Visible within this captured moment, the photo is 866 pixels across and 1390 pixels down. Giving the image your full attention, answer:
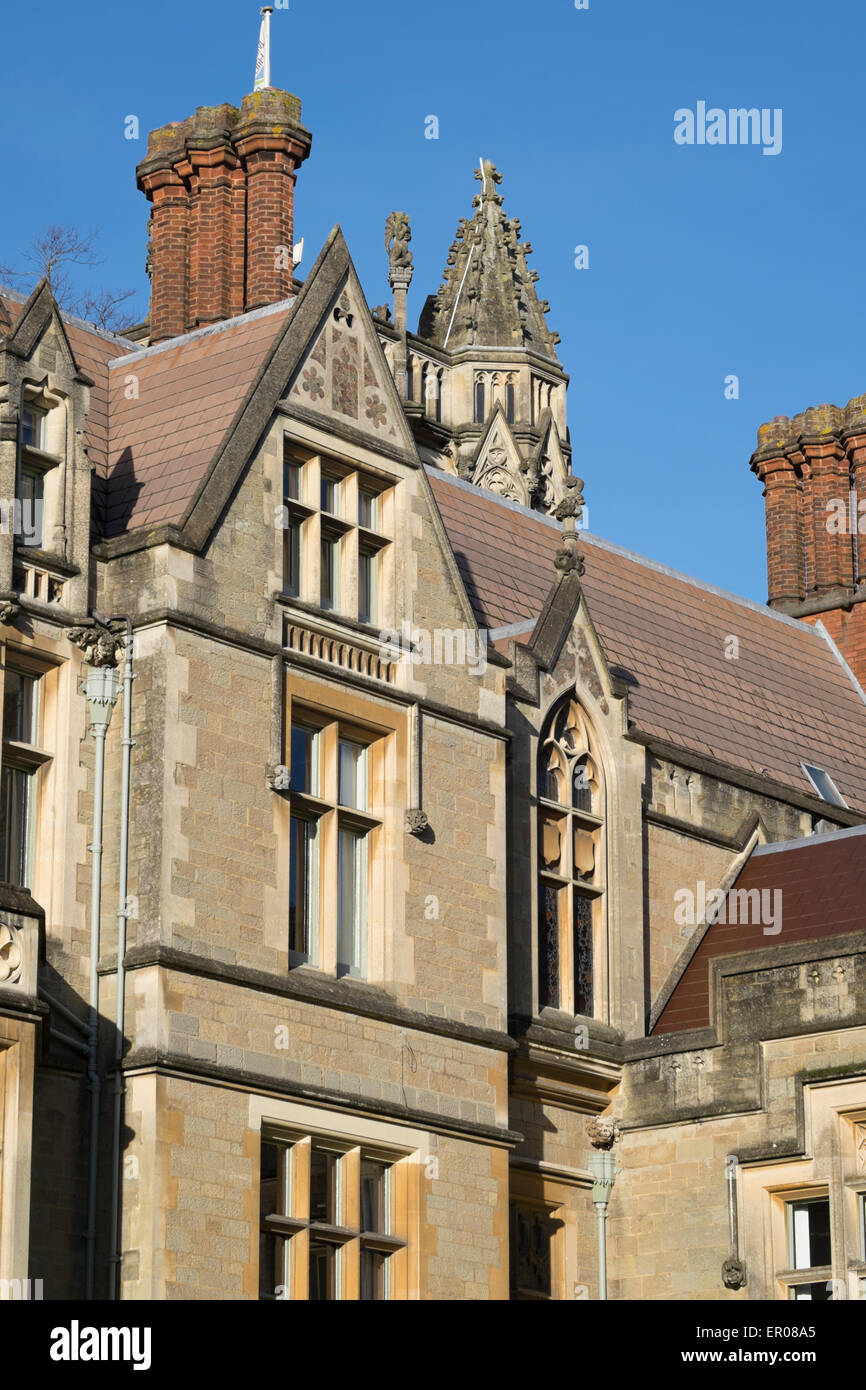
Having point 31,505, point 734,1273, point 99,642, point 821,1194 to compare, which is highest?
point 31,505

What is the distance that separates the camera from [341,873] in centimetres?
2281

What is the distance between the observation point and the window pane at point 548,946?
84.4ft

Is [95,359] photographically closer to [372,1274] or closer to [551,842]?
[551,842]

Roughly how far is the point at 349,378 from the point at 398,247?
47.4 metres

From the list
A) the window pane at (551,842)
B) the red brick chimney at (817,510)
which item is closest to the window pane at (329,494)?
the window pane at (551,842)

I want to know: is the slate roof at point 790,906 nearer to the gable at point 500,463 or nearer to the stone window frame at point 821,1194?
the stone window frame at point 821,1194

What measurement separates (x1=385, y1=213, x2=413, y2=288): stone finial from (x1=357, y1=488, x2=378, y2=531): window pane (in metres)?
45.4

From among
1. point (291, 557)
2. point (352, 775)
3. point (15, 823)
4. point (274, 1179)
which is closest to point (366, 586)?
point (291, 557)

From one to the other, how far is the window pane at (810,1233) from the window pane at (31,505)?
9.14m

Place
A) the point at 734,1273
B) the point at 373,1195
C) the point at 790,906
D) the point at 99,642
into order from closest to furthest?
the point at 99,642 < the point at 373,1195 < the point at 734,1273 < the point at 790,906

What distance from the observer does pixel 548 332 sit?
82.9 m
